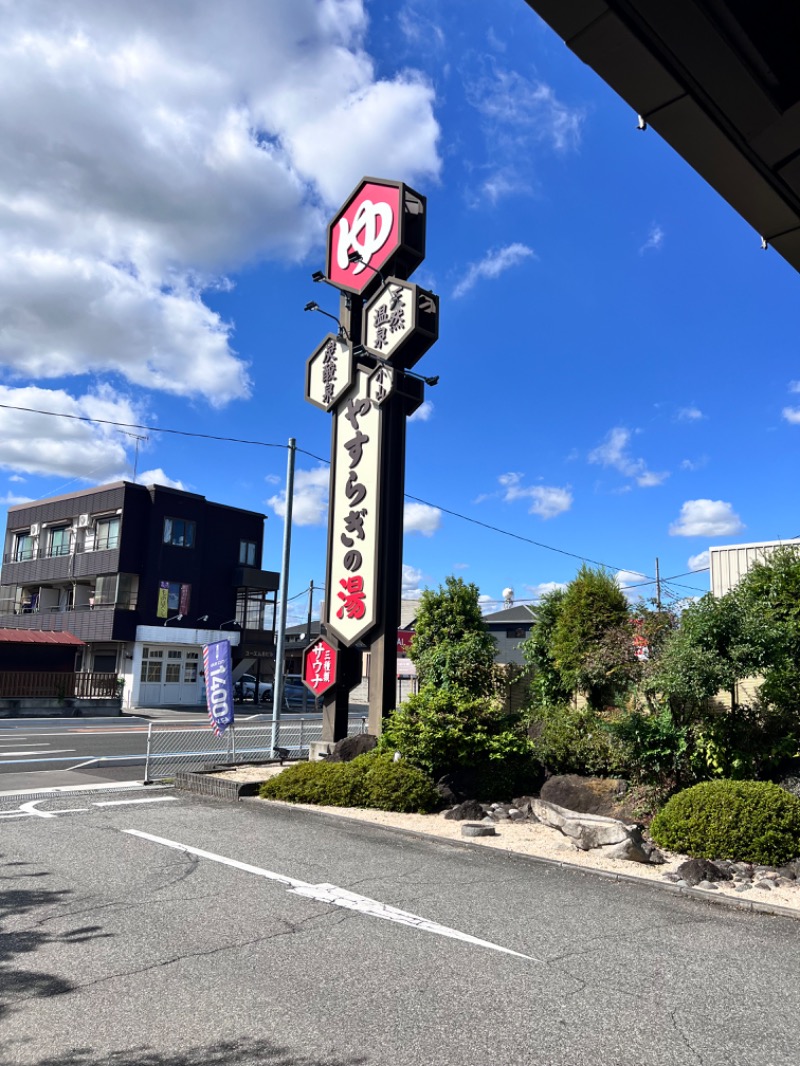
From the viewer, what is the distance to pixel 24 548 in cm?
4756

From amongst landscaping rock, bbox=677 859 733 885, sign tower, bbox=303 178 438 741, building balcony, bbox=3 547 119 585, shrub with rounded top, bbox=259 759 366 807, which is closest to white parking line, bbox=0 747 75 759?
sign tower, bbox=303 178 438 741

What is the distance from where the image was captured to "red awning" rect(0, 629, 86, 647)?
3538cm

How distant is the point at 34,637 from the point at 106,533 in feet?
24.4

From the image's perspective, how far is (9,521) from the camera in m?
48.4

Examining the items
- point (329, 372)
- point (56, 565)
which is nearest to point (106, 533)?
point (56, 565)

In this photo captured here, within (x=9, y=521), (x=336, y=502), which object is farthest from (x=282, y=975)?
(x=9, y=521)

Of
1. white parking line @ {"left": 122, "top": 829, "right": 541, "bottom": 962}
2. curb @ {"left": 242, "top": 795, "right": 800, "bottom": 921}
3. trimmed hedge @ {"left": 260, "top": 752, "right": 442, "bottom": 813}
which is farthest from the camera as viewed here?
trimmed hedge @ {"left": 260, "top": 752, "right": 442, "bottom": 813}

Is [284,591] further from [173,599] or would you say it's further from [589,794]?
[173,599]

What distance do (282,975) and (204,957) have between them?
64 centimetres

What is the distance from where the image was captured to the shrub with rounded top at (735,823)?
25.3ft

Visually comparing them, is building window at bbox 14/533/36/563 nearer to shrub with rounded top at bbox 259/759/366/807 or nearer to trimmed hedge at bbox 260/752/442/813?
shrub with rounded top at bbox 259/759/366/807

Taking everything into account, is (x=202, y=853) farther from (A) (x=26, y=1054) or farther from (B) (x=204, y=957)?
(A) (x=26, y=1054)

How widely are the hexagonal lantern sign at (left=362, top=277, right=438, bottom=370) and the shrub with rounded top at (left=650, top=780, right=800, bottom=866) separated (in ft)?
29.4

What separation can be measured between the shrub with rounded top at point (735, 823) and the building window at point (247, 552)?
39.6 m
